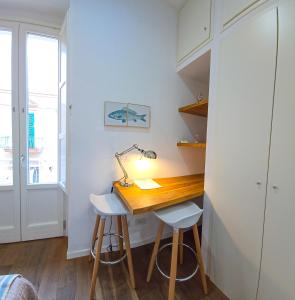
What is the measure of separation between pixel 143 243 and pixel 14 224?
5.01ft

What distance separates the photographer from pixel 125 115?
199 centimetres

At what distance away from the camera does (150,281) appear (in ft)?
5.29

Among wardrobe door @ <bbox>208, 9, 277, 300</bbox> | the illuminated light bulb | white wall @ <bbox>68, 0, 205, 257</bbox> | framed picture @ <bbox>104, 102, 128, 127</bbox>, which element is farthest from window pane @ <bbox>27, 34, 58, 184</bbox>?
wardrobe door @ <bbox>208, 9, 277, 300</bbox>

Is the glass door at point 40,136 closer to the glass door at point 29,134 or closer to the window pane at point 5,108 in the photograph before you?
the glass door at point 29,134

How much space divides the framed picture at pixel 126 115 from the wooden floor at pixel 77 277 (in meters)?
1.45

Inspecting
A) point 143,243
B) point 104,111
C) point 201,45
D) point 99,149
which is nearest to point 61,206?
point 99,149

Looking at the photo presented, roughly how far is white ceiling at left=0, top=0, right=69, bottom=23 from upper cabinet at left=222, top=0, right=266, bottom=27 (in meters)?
1.53

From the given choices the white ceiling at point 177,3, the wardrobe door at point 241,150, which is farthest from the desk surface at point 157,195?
the white ceiling at point 177,3

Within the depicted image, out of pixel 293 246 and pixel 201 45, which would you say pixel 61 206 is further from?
pixel 201 45

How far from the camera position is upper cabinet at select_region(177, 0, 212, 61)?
5.59 feet

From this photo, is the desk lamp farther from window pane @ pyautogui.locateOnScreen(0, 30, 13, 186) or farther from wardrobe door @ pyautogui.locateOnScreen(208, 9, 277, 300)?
window pane @ pyautogui.locateOnScreen(0, 30, 13, 186)

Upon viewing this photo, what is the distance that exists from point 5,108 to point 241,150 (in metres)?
2.44

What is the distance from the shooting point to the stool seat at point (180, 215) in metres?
1.29

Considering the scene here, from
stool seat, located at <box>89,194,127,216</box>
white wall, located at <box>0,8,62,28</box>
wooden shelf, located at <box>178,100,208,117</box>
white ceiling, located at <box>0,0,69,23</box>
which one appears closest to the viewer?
stool seat, located at <box>89,194,127,216</box>
